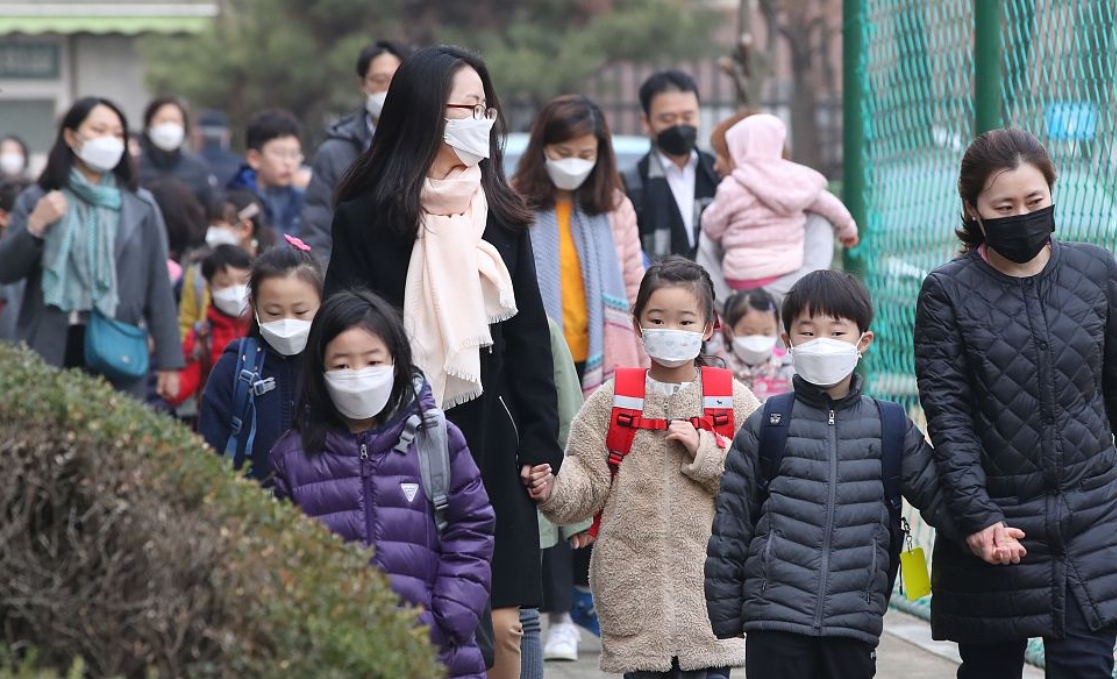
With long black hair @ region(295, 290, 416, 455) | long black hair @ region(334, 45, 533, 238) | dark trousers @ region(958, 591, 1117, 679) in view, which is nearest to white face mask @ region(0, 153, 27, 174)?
long black hair @ region(334, 45, 533, 238)

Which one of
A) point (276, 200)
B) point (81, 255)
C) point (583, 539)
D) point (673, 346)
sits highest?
point (276, 200)

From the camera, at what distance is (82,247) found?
7695 mm

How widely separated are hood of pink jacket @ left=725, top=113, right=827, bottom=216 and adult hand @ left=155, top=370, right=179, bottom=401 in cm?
245

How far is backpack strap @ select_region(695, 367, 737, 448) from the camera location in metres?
5.19

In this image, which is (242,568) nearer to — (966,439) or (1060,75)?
(966,439)

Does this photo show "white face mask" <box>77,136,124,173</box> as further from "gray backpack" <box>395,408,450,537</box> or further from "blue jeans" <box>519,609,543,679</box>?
"gray backpack" <box>395,408,450,537</box>

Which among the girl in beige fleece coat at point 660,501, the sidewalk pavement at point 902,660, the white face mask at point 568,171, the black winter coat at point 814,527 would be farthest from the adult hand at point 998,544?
the white face mask at point 568,171

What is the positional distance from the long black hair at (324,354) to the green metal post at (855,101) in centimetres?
390

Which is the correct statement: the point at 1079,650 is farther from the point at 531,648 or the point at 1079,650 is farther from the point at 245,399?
the point at 245,399

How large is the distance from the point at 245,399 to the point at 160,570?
2220mm

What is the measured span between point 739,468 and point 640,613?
0.59 m

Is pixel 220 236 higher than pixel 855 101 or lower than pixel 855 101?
lower

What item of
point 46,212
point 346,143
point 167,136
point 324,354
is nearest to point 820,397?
point 324,354

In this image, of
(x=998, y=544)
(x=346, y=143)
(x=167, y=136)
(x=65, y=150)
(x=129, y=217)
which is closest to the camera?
(x=998, y=544)
